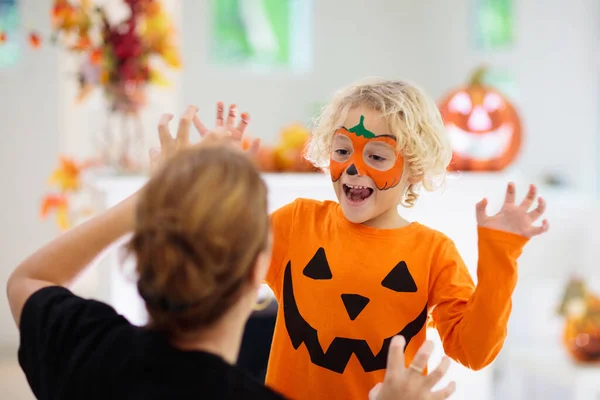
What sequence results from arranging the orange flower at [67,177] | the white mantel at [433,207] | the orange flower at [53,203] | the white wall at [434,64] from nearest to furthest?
the white mantel at [433,207], the orange flower at [67,177], the orange flower at [53,203], the white wall at [434,64]

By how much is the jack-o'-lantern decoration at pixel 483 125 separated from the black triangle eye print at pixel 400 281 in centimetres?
141

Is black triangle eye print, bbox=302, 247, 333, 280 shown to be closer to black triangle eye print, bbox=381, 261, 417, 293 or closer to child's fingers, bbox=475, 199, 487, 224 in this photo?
black triangle eye print, bbox=381, 261, 417, 293

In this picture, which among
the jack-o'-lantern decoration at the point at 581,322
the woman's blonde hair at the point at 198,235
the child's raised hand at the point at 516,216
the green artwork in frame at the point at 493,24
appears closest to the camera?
the woman's blonde hair at the point at 198,235

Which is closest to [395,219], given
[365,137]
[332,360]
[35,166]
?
[365,137]

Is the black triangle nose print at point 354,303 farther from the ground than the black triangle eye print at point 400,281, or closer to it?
closer to it

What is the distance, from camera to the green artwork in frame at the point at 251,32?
18.0 ft

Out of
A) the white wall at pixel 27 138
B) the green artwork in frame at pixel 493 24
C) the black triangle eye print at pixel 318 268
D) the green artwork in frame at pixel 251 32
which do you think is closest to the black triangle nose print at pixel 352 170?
the black triangle eye print at pixel 318 268

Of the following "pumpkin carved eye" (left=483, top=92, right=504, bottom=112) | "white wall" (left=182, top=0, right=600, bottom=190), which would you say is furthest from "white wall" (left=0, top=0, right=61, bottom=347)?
"pumpkin carved eye" (left=483, top=92, right=504, bottom=112)

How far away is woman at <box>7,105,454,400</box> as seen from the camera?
0.76 meters

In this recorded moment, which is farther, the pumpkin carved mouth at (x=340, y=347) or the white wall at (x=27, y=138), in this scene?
the white wall at (x=27, y=138)

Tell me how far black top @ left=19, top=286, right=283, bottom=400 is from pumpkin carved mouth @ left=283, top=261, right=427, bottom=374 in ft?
1.27

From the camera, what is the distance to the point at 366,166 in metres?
1.25

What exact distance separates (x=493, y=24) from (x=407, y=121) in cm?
430

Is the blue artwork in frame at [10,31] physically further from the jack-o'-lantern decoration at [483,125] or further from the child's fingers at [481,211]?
the child's fingers at [481,211]
